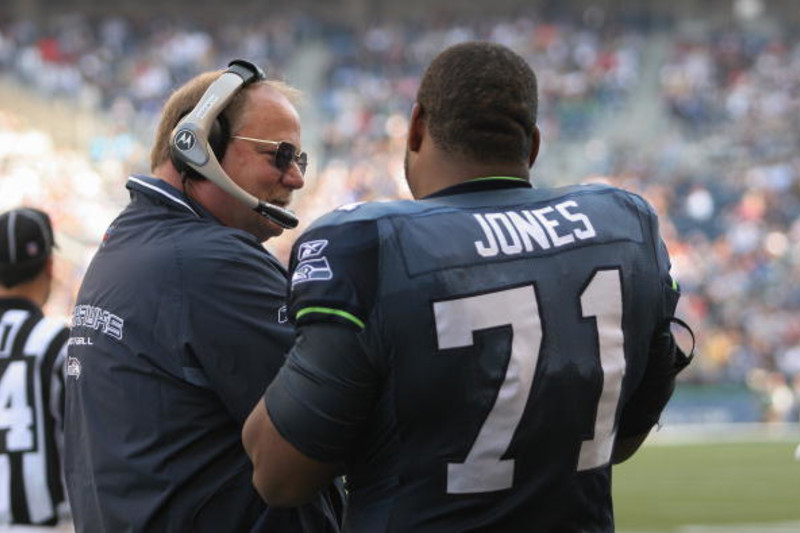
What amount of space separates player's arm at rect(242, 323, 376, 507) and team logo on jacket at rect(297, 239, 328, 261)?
0.39 ft

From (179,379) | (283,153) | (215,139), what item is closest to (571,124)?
(283,153)

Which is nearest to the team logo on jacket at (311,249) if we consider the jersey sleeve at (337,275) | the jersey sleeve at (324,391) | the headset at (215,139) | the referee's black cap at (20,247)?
the jersey sleeve at (337,275)

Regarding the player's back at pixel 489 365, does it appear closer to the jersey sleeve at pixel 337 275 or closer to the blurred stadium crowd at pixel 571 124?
the jersey sleeve at pixel 337 275

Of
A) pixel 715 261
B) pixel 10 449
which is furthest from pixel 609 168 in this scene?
pixel 10 449

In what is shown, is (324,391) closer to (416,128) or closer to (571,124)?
(416,128)

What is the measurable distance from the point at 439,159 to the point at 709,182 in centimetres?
2206

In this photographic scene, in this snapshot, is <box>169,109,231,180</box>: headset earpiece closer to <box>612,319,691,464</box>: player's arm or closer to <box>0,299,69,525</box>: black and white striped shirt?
<box>612,319,691,464</box>: player's arm

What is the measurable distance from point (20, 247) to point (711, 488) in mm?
9004

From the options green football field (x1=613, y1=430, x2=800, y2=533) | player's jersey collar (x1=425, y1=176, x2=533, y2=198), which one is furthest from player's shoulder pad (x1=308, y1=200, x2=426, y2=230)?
green football field (x1=613, y1=430, x2=800, y2=533)

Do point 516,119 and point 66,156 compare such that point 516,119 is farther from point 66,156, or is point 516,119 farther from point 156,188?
point 66,156

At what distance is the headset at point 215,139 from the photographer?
297 cm

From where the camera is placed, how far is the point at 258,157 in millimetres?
3100

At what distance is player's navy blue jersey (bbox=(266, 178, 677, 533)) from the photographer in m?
2.38

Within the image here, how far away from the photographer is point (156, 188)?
3053 millimetres
